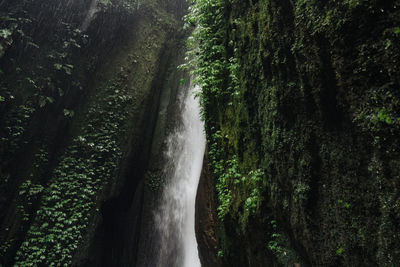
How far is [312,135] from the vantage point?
240cm

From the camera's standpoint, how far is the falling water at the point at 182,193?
7719 mm

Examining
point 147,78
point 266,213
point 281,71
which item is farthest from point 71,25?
point 266,213

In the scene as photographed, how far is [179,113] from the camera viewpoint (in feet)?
31.3

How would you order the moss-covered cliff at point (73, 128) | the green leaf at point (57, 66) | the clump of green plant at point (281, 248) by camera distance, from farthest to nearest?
the green leaf at point (57, 66) < the moss-covered cliff at point (73, 128) < the clump of green plant at point (281, 248)

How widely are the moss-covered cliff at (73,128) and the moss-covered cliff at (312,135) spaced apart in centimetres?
488

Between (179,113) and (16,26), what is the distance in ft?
19.0

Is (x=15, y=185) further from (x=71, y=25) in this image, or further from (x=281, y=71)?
(x=281, y=71)

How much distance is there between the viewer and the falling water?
772 cm

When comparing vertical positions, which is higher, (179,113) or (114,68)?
(114,68)

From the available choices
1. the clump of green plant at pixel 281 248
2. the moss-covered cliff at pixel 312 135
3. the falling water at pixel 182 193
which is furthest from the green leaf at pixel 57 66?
the clump of green plant at pixel 281 248

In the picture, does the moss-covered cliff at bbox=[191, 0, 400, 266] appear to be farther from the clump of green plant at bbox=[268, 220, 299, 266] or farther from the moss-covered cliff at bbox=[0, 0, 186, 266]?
the moss-covered cliff at bbox=[0, 0, 186, 266]

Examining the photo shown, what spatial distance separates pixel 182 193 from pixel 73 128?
4.33m

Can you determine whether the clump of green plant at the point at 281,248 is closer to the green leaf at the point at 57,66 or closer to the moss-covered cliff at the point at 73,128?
the moss-covered cliff at the point at 73,128

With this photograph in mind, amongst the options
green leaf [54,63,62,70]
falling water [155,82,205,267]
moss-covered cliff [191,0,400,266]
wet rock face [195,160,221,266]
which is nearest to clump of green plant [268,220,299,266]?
moss-covered cliff [191,0,400,266]
